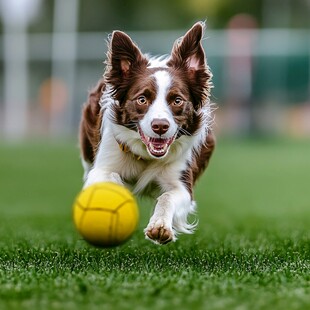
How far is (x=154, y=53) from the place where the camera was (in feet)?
98.1

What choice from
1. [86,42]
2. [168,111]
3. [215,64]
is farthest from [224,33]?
[168,111]

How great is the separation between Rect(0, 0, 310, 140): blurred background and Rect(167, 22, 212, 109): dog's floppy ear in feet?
72.6

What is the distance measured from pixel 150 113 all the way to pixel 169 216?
0.70 metres

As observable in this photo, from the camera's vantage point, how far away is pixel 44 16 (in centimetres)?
4181

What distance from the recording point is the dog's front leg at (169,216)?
18.1ft

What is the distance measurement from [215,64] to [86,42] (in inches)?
199

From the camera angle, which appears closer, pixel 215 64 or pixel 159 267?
pixel 159 267

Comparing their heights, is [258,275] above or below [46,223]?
above

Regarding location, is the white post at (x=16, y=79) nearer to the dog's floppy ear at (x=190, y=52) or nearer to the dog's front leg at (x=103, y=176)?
the dog's front leg at (x=103, y=176)

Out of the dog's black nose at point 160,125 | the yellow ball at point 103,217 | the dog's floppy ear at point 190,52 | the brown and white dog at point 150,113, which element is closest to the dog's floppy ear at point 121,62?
the brown and white dog at point 150,113

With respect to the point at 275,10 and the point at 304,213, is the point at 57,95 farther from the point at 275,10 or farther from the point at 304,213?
the point at 304,213

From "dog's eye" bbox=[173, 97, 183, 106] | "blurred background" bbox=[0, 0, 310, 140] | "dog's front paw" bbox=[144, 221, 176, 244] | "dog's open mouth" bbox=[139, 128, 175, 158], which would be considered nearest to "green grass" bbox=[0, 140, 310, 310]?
"dog's front paw" bbox=[144, 221, 176, 244]

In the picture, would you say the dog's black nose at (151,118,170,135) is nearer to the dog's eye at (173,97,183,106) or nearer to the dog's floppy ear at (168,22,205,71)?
the dog's eye at (173,97,183,106)

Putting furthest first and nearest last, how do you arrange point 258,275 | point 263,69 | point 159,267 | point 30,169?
point 263,69
point 30,169
point 159,267
point 258,275
